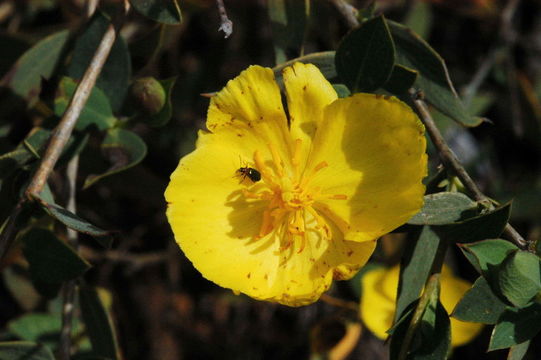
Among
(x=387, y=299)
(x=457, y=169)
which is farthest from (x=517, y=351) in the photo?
(x=387, y=299)

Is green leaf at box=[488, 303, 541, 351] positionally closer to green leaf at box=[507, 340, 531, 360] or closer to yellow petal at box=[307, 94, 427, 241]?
green leaf at box=[507, 340, 531, 360]

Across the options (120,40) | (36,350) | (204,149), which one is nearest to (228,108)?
(204,149)

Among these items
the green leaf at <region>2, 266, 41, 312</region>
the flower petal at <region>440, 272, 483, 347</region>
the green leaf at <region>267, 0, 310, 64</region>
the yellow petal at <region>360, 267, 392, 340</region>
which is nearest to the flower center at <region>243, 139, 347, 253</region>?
the green leaf at <region>267, 0, 310, 64</region>

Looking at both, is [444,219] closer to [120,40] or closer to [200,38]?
[120,40]

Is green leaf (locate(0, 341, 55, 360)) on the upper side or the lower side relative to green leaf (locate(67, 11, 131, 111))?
Answer: lower

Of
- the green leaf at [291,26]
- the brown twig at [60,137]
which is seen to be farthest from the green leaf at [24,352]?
the green leaf at [291,26]

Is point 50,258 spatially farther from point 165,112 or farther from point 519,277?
point 519,277

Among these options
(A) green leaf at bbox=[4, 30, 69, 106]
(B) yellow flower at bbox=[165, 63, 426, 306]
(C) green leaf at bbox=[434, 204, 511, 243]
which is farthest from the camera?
(A) green leaf at bbox=[4, 30, 69, 106]
